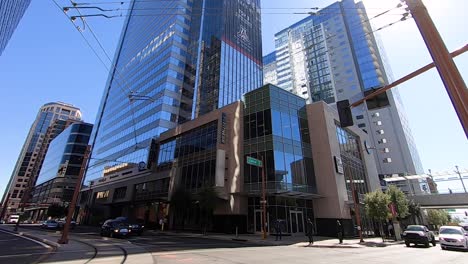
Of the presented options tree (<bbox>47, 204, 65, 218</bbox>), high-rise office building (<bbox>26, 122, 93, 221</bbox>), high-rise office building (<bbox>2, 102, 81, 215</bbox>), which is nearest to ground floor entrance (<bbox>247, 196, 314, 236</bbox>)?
tree (<bbox>47, 204, 65, 218</bbox>)

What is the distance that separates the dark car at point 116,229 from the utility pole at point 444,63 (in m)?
24.5

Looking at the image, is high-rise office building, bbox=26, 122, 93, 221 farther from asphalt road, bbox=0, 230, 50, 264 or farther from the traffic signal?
the traffic signal

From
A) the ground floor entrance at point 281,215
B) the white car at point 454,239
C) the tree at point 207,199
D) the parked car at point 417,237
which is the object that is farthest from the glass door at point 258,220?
the white car at point 454,239

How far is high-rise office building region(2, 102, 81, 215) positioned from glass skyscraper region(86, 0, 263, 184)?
249 feet

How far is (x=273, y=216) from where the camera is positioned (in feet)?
94.8

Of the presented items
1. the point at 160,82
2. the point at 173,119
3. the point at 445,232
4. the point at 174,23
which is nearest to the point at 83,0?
the point at 445,232

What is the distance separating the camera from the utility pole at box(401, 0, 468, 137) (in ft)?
14.0

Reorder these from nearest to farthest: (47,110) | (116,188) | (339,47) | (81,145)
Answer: (116,188) → (81,145) → (339,47) → (47,110)

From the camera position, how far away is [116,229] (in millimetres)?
22422

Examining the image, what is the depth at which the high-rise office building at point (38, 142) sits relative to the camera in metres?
139

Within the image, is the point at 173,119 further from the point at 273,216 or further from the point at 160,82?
the point at 273,216

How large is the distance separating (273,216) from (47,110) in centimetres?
18877

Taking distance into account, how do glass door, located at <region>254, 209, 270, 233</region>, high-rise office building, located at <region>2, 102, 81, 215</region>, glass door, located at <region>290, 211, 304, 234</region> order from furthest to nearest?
1. high-rise office building, located at <region>2, 102, 81, 215</region>
2. glass door, located at <region>290, 211, 304, 234</region>
3. glass door, located at <region>254, 209, 270, 233</region>

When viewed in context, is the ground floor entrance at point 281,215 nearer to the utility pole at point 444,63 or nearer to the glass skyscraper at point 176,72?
the utility pole at point 444,63
